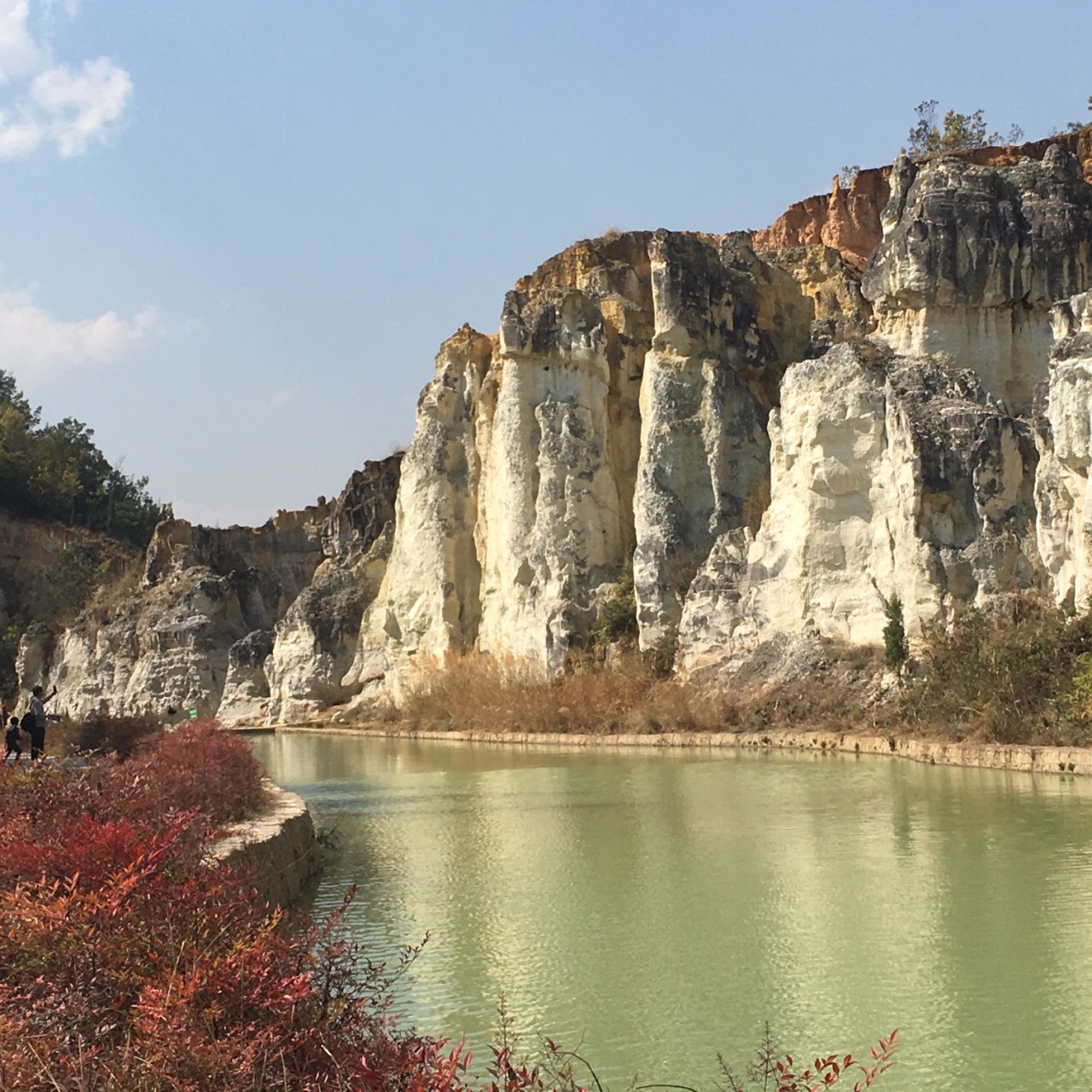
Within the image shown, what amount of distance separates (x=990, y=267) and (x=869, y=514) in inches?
248

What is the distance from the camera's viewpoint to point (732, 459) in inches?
1534

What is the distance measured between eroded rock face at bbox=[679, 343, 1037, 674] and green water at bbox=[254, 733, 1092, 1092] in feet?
27.7

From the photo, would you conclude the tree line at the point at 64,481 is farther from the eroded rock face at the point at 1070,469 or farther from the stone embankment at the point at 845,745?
the eroded rock face at the point at 1070,469

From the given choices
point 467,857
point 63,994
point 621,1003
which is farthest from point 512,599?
point 63,994

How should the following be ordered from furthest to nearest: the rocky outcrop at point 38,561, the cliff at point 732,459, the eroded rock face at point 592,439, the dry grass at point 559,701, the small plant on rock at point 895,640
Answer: the rocky outcrop at point 38,561, the eroded rock face at point 592,439, the dry grass at point 559,701, the cliff at point 732,459, the small plant on rock at point 895,640

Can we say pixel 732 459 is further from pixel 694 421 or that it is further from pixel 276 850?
pixel 276 850

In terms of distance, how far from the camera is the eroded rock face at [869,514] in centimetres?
2834

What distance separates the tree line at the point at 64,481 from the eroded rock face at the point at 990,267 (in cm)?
5004

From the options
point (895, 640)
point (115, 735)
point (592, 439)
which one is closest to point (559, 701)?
point (592, 439)

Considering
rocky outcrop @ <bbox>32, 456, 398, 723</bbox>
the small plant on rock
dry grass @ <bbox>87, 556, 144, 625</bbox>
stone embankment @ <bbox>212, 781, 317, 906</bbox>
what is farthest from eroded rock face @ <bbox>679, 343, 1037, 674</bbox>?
dry grass @ <bbox>87, 556, 144, 625</bbox>

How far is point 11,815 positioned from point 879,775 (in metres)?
14.8

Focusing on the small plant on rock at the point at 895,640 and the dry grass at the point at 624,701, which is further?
the dry grass at the point at 624,701

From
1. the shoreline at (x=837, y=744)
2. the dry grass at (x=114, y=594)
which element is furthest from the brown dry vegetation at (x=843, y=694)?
the dry grass at (x=114, y=594)

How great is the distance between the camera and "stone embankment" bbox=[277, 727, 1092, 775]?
20.0 m
